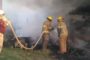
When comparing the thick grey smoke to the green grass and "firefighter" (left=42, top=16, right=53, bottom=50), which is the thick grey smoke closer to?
"firefighter" (left=42, top=16, right=53, bottom=50)

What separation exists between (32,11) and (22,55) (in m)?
0.74

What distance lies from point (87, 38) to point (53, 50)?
52 centimetres

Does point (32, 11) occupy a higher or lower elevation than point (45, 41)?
higher

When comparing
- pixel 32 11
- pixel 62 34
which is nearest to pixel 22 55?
pixel 62 34

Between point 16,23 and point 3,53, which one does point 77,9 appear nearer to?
point 16,23

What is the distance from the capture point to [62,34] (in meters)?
5.11

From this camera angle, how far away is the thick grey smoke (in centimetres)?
531

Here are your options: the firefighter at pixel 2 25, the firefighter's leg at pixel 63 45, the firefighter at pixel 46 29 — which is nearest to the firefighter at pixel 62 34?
the firefighter's leg at pixel 63 45

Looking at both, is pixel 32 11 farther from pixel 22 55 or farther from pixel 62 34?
pixel 22 55

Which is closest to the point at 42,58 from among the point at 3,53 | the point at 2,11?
the point at 3,53

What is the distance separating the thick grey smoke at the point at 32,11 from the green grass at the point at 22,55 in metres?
0.28

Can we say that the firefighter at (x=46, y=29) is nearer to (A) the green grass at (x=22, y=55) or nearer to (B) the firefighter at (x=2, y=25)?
(A) the green grass at (x=22, y=55)

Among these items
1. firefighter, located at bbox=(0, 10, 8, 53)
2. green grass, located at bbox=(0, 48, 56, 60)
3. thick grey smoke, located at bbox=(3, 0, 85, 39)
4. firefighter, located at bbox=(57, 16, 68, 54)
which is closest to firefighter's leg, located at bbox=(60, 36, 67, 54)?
firefighter, located at bbox=(57, 16, 68, 54)

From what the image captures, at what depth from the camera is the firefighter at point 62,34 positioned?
5.10 meters
